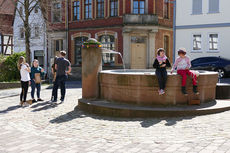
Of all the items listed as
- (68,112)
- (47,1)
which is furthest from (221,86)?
(47,1)

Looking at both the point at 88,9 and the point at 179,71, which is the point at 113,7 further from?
the point at 179,71

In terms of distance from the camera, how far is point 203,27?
26.1m

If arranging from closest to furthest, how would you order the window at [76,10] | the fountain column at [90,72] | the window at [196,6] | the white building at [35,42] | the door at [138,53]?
the fountain column at [90,72]
the door at [138,53]
the window at [196,6]
the window at [76,10]
the white building at [35,42]

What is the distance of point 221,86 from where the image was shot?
961cm

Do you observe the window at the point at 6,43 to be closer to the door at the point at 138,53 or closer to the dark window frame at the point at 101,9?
the dark window frame at the point at 101,9

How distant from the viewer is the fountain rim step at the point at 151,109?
23.4 ft

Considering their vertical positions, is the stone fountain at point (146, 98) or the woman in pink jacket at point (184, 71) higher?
the woman in pink jacket at point (184, 71)

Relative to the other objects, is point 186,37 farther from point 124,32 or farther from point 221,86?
point 221,86

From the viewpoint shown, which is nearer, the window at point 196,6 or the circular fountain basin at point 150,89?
the circular fountain basin at point 150,89

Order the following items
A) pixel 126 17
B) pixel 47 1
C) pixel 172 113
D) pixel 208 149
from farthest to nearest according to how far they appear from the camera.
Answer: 1. pixel 126 17
2. pixel 47 1
3. pixel 172 113
4. pixel 208 149

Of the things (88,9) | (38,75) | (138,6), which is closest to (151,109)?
(38,75)

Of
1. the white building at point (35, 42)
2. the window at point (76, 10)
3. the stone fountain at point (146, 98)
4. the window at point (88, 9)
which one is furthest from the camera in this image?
the white building at point (35, 42)

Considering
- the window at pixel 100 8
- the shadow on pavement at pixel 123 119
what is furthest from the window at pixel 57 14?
the shadow on pavement at pixel 123 119

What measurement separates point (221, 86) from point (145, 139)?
17.5ft
